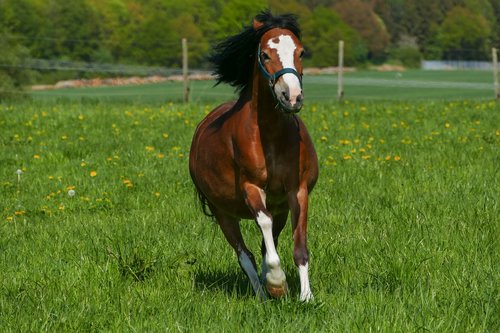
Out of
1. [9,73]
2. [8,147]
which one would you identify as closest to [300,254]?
[8,147]

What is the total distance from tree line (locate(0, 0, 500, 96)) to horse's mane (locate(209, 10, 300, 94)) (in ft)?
194

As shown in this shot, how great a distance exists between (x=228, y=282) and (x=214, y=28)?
3517 inches

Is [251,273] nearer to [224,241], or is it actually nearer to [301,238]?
[301,238]

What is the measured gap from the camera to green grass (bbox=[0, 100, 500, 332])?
464cm

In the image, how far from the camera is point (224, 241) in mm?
6957

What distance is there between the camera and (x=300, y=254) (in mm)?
5023

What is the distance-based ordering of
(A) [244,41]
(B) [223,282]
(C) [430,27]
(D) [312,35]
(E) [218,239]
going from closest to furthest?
(A) [244,41], (B) [223,282], (E) [218,239], (D) [312,35], (C) [430,27]

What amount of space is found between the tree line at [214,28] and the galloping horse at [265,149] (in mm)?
59466

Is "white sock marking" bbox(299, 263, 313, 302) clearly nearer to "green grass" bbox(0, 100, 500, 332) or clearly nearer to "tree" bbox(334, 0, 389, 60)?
"green grass" bbox(0, 100, 500, 332)

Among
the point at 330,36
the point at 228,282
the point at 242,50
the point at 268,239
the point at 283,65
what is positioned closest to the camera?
the point at 283,65

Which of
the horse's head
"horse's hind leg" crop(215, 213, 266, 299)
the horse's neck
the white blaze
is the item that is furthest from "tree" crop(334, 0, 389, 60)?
the white blaze

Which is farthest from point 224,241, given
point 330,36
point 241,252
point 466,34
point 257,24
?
point 466,34

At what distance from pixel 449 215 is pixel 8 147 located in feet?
25.7

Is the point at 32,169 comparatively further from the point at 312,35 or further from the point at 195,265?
the point at 312,35
